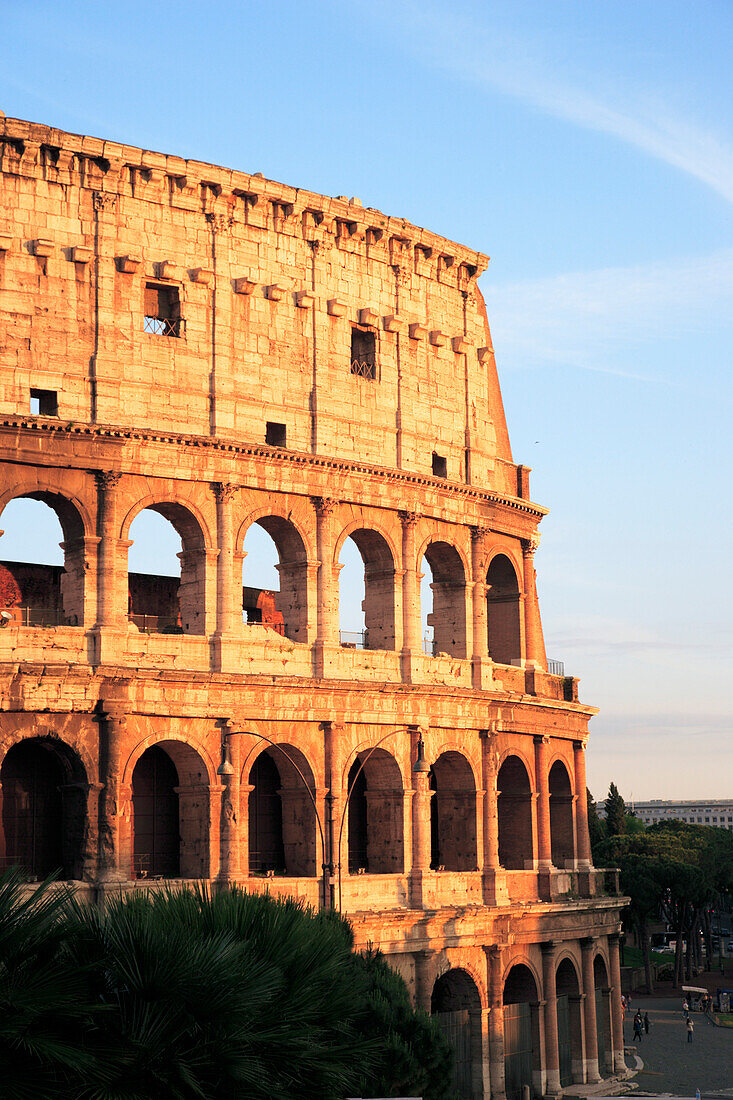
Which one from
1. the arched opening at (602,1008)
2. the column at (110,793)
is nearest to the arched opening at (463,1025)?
the arched opening at (602,1008)

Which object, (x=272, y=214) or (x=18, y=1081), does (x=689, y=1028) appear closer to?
(x=272, y=214)

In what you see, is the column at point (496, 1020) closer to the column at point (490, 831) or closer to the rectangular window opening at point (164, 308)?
the column at point (490, 831)

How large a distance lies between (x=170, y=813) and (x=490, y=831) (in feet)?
32.3

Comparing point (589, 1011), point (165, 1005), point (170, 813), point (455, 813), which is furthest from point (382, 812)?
point (165, 1005)

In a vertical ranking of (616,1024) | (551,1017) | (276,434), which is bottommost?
(616,1024)

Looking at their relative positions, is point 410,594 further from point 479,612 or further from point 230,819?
point 230,819

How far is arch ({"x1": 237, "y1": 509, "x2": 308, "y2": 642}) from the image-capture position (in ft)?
133

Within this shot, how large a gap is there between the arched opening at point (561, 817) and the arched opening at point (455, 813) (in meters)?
6.71

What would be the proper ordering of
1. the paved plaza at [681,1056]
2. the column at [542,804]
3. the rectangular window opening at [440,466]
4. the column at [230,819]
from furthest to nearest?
the paved plaza at [681,1056] < the column at [542,804] < the rectangular window opening at [440,466] < the column at [230,819]

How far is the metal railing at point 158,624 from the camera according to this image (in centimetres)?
4042

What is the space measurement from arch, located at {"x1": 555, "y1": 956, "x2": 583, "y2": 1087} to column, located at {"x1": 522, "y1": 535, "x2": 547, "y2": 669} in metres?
9.57

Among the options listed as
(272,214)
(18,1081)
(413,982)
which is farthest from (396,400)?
(18,1081)

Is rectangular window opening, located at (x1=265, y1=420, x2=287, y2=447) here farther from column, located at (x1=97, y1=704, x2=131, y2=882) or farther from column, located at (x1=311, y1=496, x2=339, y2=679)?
column, located at (x1=97, y1=704, x2=131, y2=882)

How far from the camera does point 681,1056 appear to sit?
58.0 m
